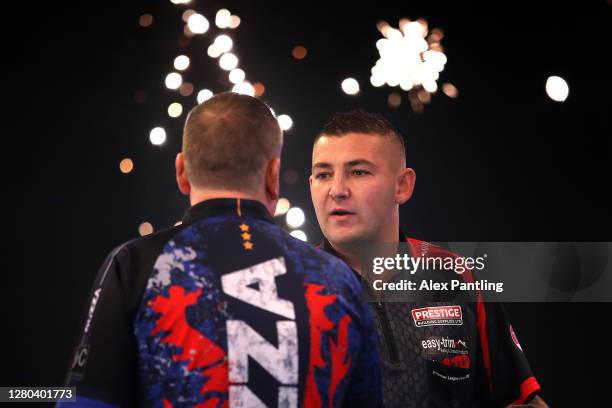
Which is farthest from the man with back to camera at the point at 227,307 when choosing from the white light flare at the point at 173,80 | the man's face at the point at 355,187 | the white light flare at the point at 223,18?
the white light flare at the point at 223,18

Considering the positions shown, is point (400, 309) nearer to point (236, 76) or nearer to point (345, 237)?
point (345, 237)

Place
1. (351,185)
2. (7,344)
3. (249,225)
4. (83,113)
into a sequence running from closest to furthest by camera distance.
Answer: (249,225), (351,185), (7,344), (83,113)

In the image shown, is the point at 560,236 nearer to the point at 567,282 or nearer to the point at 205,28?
the point at 567,282

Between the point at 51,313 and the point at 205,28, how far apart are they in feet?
6.13

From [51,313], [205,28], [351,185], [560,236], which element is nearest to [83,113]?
[205,28]

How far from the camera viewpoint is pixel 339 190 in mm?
2205

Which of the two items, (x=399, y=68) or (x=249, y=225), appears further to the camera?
(x=399, y=68)

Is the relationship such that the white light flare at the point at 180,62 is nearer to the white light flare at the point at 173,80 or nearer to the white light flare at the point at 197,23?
the white light flare at the point at 173,80

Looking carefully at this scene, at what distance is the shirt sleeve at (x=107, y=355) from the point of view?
1230mm

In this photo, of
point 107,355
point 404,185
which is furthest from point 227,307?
point 404,185

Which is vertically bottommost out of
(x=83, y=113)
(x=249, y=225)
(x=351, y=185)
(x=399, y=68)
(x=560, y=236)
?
(x=249, y=225)

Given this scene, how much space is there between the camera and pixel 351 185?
7.30 feet

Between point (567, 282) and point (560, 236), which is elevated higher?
point (560, 236)

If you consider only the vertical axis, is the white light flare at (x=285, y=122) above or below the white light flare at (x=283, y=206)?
above
